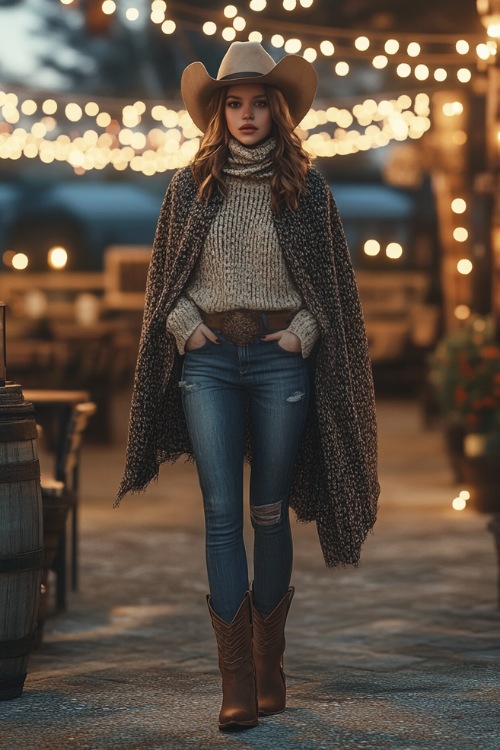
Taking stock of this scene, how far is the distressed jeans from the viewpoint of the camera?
3.74 meters

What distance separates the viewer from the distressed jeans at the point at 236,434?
3744mm

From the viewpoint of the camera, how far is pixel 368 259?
2461cm

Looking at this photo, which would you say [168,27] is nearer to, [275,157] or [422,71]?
[422,71]

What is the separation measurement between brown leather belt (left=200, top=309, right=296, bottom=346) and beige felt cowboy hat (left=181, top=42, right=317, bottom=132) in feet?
1.90

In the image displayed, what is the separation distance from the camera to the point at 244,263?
148 inches

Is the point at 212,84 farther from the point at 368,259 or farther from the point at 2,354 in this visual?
the point at 368,259

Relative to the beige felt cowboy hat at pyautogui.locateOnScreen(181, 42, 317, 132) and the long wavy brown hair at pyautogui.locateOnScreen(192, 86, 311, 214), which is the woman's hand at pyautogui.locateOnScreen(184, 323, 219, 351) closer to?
the long wavy brown hair at pyautogui.locateOnScreen(192, 86, 311, 214)

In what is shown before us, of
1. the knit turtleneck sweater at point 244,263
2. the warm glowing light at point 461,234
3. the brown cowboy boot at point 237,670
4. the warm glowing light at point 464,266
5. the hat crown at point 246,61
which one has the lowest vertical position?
the brown cowboy boot at point 237,670

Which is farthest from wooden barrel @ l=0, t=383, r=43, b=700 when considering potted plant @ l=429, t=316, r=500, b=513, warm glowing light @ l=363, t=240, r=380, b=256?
warm glowing light @ l=363, t=240, r=380, b=256

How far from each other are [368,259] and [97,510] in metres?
16.2

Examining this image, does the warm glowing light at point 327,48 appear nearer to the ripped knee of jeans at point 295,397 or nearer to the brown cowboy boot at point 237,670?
the ripped knee of jeans at point 295,397

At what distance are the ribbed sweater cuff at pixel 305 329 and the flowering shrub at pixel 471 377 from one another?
489cm

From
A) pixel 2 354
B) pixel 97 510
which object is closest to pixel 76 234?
pixel 97 510

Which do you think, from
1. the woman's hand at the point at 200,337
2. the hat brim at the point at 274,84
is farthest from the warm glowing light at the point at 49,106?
the woman's hand at the point at 200,337
